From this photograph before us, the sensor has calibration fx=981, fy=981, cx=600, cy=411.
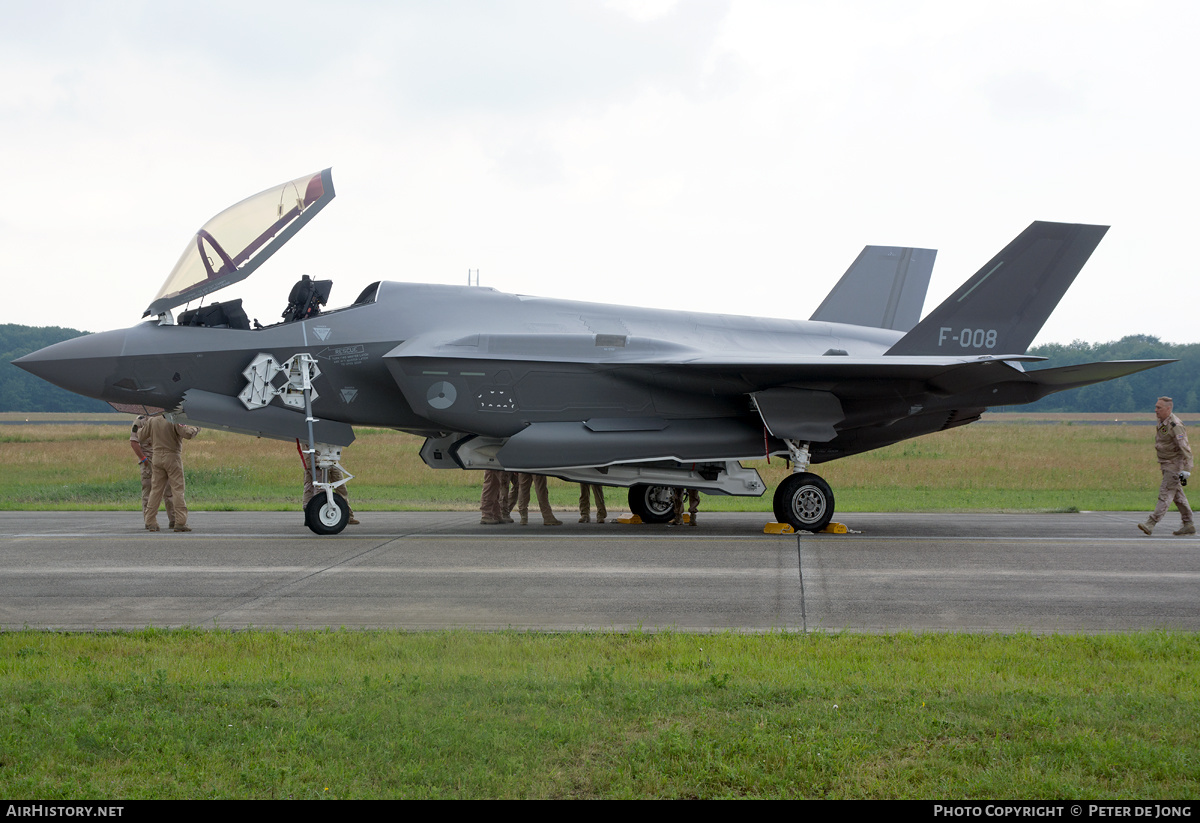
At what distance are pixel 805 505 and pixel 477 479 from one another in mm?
16424

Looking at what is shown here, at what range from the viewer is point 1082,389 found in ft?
394

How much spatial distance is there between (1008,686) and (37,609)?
24.3 feet

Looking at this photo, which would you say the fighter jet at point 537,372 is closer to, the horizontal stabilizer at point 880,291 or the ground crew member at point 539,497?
the ground crew member at point 539,497

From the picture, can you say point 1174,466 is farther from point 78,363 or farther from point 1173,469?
point 78,363

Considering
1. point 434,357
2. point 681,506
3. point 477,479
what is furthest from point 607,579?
point 477,479

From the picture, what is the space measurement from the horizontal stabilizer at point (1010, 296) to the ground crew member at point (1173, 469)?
7.51 feet

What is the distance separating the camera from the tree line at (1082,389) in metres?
104

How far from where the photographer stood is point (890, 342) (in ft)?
54.0

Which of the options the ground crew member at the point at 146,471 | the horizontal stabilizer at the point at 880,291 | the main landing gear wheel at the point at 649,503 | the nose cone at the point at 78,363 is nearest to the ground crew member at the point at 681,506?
the main landing gear wheel at the point at 649,503

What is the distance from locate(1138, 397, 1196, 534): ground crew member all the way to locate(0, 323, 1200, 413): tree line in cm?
9059

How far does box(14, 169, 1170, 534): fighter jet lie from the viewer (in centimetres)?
1328

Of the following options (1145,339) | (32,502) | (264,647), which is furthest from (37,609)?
(1145,339)

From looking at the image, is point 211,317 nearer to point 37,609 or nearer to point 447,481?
point 37,609

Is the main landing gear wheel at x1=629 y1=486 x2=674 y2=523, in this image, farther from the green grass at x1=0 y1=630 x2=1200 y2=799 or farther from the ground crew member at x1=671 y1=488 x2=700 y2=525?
the green grass at x1=0 y1=630 x2=1200 y2=799
